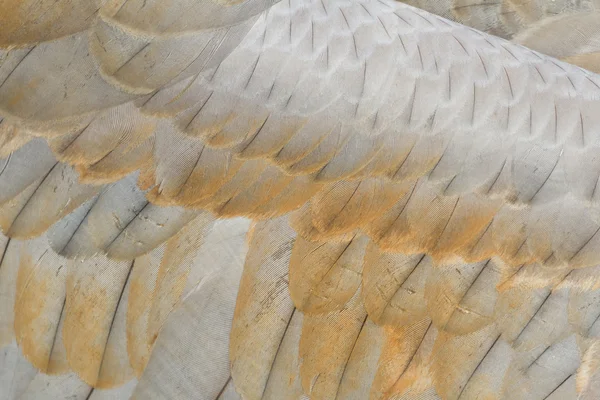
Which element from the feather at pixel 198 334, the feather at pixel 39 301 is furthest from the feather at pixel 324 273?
the feather at pixel 39 301

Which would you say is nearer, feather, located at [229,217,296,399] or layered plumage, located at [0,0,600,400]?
layered plumage, located at [0,0,600,400]

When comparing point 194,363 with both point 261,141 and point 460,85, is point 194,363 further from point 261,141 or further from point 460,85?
point 460,85

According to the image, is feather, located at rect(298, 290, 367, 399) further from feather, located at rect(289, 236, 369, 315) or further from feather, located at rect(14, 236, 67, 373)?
feather, located at rect(14, 236, 67, 373)

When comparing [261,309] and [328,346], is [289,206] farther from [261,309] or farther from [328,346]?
[328,346]

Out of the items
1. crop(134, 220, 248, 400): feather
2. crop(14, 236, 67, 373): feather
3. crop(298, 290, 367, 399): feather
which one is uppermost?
crop(14, 236, 67, 373): feather

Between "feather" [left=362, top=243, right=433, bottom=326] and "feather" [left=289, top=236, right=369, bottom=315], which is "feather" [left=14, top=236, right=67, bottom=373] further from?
"feather" [left=362, top=243, right=433, bottom=326]

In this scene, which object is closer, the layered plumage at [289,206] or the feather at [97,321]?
the layered plumage at [289,206]

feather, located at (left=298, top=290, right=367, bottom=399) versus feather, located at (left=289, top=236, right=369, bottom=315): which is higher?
feather, located at (left=289, top=236, right=369, bottom=315)

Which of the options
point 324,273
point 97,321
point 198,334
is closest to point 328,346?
point 324,273

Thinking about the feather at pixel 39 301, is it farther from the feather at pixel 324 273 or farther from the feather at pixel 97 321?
the feather at pixel 324 273

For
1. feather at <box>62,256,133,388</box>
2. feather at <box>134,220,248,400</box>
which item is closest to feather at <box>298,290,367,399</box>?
feather at <box>134,220,248,400</box>
